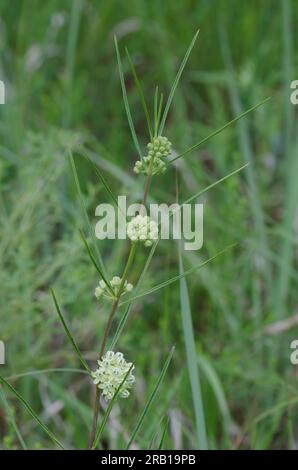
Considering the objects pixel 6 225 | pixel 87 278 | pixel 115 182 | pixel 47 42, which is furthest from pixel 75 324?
pixel 47 42

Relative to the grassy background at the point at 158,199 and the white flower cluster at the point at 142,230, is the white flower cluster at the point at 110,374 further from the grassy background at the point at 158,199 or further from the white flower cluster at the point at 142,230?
the grassy background at the point at 158,199

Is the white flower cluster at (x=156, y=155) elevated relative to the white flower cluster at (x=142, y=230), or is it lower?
elevated

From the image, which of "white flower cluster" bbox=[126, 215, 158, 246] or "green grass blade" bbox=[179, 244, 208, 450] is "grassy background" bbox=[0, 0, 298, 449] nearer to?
"green grass blade" bbox=[179, 244, 208, 450]

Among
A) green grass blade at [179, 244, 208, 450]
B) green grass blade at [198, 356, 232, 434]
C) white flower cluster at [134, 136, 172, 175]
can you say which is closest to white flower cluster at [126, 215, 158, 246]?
white flower cluster at [134, 136, 172, 175]

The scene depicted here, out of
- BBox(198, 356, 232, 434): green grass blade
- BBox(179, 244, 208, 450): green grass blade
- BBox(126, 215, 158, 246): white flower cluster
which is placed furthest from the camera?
BBox(198, 356, 232, 434): green grass blade

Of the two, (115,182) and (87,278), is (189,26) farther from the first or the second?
(87,278)

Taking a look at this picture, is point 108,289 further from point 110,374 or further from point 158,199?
point 158,199

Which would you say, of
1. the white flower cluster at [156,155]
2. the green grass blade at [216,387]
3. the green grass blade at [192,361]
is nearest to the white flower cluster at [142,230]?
the white flower cluster at [156,155]

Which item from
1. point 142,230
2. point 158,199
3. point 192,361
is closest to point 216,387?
point 192,361
